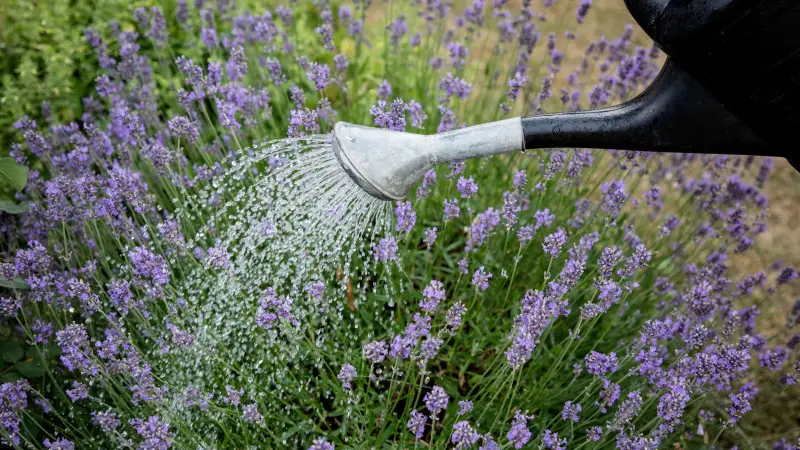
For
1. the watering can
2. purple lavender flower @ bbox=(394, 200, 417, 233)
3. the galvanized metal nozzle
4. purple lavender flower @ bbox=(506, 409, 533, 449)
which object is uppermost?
the watering can

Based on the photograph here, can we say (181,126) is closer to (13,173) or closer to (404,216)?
(13,173)

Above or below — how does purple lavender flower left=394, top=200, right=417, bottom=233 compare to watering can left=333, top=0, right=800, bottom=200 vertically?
below

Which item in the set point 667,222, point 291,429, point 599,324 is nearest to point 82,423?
point 291,429

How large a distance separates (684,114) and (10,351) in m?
2.21

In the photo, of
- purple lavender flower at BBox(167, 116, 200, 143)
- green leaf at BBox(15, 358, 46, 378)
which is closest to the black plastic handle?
purple lavender flower at BBox(167, 116, 200, 143)

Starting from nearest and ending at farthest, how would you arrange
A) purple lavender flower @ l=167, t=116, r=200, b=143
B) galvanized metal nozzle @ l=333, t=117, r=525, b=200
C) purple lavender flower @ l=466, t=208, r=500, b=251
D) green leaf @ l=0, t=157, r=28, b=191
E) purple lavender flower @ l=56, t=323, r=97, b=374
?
1. galvanized metal nozzle @ l=333, t=117, r=525, b=200
2. purple lavender flower @ l=56, t=323, r=97, b=374
3. green leaf @ l=0, t=157, r=28, b=191
4. purple lavender flower @ l=466, t=208, r=500, b=251
5. purple lavender flower @ l=167, t=116, r=200, b=143

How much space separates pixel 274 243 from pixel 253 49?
1.61m

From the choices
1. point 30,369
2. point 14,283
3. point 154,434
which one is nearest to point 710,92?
point 154,434

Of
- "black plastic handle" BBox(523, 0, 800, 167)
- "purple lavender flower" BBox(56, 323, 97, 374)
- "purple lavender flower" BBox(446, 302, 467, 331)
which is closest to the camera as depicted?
"black plastic handle" BBox(523, 0, 800, 167)

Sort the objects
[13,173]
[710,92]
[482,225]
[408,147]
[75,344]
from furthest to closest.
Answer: [482,225]
[13,173]
[75,344]
[408,147]
[710,92]

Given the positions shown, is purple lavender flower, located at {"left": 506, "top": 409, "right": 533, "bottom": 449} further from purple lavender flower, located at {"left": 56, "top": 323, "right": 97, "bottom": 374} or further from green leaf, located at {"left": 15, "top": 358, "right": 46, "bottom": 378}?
green leaf, located at {"left": 15, "top": 358, "right": 46, "bottom": 378}

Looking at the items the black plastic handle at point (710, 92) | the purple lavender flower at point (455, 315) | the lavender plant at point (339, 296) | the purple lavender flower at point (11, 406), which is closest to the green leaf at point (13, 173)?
the lavender plant at point (339, 296)

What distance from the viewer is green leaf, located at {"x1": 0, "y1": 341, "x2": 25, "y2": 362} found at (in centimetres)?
247

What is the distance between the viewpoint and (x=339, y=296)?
2.60 meters
